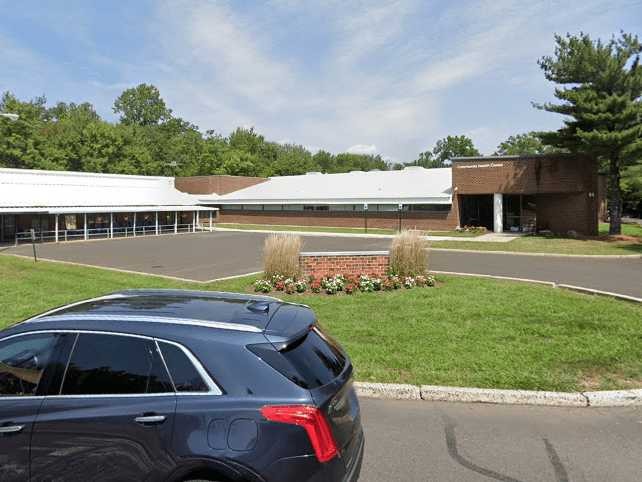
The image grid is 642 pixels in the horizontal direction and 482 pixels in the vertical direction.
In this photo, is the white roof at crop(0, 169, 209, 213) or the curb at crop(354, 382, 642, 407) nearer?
the curb at crop(354, 382, 642, 407)

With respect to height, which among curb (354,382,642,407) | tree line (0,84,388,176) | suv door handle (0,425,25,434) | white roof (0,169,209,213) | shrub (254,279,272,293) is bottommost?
curb (354,382,642,407)

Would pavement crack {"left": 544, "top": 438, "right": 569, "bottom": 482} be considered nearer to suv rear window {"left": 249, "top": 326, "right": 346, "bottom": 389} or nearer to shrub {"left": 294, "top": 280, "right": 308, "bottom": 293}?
suv rear window {"left": 249, "top": 326, "right": 346, "bottom": 389}

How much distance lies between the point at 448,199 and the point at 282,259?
2458 cm

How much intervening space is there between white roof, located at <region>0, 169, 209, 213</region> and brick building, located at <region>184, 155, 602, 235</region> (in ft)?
27.0

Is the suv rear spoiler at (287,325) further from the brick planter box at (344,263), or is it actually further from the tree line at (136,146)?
the tree line at (136,146)

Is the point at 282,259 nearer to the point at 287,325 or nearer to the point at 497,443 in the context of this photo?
the point at 497,443

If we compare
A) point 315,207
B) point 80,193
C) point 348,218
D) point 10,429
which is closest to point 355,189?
point 348,218

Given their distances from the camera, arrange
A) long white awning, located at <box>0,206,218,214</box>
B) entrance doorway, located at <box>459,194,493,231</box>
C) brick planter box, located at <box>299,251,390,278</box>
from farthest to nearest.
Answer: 1. entrance doorway, located at <box>459,194,493,231</box>
2. long white awning, located at <box>0,206,218,214</box>
3. brick planter box, located at <box>299,251,390,278</box>

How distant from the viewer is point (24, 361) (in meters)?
3.26

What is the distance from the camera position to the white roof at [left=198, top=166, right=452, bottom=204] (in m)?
36.9

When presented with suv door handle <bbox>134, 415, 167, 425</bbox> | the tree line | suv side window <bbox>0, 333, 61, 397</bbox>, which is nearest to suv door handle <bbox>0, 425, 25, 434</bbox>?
suv side window <bbox>0, 333, 61, 397</bbox>

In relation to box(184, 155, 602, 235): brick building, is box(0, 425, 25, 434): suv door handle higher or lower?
lower

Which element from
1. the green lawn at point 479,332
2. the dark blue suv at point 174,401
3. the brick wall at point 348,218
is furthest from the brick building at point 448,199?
the dark blue suv at point 174,401

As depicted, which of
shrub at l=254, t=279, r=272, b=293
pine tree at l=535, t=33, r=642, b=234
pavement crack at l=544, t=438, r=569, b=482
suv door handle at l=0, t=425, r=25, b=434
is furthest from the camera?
pine tree at l=535, t=33, r=642, b=234
